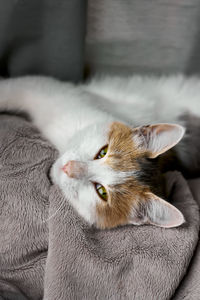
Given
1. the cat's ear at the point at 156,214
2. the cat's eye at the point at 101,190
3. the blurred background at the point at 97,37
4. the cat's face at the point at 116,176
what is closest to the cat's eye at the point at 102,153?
the cat's face at the point at 116,176

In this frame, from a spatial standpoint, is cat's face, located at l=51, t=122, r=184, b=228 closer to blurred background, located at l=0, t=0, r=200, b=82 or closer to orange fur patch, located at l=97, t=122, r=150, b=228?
orange fur patch, located at l=97, t=122, r=150, b=228

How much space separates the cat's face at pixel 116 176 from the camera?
135 cm

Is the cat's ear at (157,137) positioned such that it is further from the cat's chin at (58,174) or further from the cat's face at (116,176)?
the cat's chin at (58,174)

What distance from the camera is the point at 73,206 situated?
4.53 ft

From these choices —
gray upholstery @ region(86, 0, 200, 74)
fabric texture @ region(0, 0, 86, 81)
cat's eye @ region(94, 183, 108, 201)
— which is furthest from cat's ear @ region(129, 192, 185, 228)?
gray upholstery @ region(86, 0, 200, 74)

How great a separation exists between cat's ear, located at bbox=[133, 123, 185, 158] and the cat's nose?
0.84ft

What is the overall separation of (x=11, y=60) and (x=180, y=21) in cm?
88

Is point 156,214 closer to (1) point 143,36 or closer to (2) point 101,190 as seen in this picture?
(2) point 101,190

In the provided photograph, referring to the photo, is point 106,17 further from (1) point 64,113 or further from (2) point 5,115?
(2) point 5,115

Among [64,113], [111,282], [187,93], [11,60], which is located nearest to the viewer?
[111,282]

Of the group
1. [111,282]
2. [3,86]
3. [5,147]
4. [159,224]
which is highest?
[3,86]

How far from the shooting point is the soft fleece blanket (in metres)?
1.27

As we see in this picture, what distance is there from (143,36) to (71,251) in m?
1.18

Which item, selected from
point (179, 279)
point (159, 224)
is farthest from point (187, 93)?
point (179, 279)
